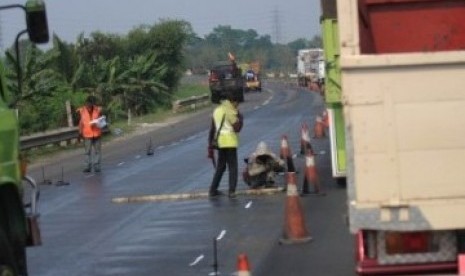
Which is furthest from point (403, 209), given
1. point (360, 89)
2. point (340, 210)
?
point (340, 210)

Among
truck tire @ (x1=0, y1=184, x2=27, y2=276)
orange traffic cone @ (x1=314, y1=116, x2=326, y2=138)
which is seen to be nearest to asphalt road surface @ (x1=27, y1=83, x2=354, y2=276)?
truck tire @ (x1=0, y1=184, x2=27, y2=276)

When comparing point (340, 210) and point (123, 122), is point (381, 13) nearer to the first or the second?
point (340, 210)

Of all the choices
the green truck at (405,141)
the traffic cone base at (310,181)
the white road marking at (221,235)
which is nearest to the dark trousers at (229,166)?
the traffic cone base at (310,181)

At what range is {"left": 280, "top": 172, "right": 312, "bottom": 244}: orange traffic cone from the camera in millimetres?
13992

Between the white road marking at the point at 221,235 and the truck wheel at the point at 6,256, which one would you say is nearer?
the truck wheel at the point at 6,256

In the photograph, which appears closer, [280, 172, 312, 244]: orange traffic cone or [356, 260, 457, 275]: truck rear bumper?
[356, 260, 457, 275]: truck rear bumper

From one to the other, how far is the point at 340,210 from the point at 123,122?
118ft

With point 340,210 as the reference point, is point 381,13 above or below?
above

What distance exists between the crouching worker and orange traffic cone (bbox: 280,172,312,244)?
6206mm

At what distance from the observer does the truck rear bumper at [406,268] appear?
8883 millimetres

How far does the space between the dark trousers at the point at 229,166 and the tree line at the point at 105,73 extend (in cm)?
569

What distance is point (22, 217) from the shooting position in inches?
376

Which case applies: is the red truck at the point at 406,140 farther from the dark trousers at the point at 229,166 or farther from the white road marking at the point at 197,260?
the dark trousers at the point at 229,166

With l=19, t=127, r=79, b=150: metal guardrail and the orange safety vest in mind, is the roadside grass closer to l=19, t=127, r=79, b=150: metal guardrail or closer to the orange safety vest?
l=19, t=127, r=79, b=150: metal guardrail
